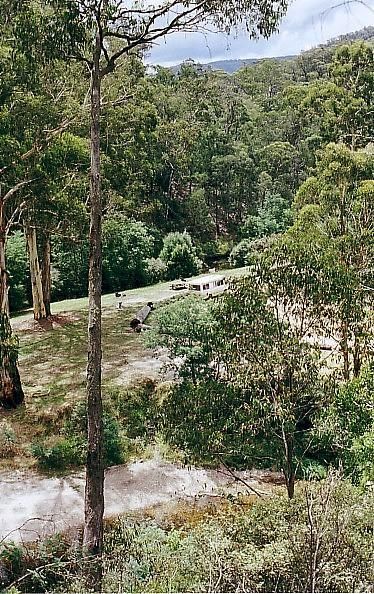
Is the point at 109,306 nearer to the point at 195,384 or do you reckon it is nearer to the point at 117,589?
the point at 195,384

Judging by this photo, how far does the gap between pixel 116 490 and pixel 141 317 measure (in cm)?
703

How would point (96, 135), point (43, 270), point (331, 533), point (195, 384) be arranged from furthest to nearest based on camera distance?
point (43, 270) < point (195, 384) < point (96, 135) < point (331, 533)

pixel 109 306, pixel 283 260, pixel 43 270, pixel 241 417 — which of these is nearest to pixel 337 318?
pixel 283 260

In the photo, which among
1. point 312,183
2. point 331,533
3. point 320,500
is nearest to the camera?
point 331,533

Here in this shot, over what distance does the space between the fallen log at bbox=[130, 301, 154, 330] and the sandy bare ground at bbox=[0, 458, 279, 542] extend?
587 cm

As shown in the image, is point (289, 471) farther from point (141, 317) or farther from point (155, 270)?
point (155, 270)

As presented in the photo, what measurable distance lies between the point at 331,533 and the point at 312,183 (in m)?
6.84

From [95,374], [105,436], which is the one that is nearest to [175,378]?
[105,436]

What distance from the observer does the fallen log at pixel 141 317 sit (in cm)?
1416

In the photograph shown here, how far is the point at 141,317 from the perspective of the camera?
14523mm

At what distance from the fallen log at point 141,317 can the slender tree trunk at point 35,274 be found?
2208 mm

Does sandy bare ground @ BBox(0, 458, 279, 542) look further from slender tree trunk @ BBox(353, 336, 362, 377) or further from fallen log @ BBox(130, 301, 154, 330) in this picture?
fallen log @ BBox(130, 301, 154, 330)

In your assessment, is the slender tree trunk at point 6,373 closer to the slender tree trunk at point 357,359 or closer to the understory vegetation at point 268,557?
the slender tree trunk at point 357,359

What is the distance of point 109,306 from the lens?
652 inches
